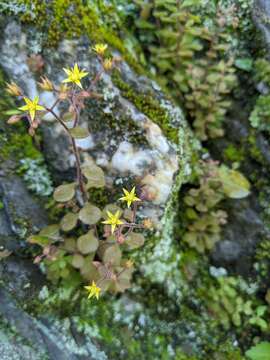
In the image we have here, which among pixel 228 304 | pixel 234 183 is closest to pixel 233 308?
pixel 228 304

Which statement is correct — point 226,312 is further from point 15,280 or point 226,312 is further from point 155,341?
point 15,280

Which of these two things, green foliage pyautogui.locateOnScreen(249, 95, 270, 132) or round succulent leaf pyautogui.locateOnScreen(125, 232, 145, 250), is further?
green foliage pyautogui.locateOnScreen(249, 95, 270, 132)

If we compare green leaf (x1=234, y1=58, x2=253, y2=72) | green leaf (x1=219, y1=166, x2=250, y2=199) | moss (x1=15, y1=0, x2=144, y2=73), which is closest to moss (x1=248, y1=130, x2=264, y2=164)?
green leaf (x1=219, y1=166, x2=250, y2=199)

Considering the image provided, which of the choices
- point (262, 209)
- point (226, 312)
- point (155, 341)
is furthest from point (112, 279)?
point (262, 209)

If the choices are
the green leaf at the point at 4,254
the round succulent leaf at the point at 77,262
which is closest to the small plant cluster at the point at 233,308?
the round succulent leaf at the point at 77,262

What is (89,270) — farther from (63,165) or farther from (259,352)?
(259,352)

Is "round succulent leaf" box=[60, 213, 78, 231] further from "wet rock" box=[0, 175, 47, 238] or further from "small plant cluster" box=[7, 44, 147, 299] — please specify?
"wet rock" box=[0, 175, 47, 238]
